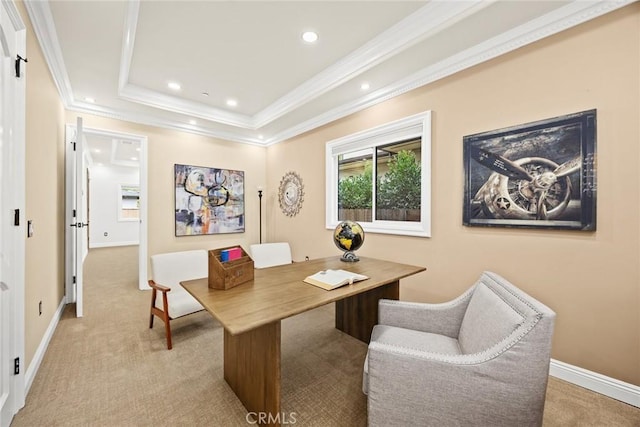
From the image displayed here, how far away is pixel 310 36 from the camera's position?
94.7 inches

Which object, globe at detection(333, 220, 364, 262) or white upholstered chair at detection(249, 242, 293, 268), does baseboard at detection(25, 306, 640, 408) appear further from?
white upholstered chair at detection(249, 242, 293, 268)

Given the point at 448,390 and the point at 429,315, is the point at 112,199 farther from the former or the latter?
the point at 448,390

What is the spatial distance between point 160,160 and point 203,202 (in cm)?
92

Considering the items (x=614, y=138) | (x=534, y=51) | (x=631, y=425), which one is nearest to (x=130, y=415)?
(x=631, y=425)

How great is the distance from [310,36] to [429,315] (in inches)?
100

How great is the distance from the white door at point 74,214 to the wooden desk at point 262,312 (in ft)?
7.52

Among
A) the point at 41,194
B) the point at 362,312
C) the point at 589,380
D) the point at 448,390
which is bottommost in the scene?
the point at 589,380

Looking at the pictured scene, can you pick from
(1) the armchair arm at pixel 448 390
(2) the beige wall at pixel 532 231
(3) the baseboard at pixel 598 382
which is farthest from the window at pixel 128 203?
(3) the baseboard at pixel 598 382

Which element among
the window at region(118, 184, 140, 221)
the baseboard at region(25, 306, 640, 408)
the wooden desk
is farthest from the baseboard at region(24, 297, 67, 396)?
the window at region(118, 184, 140, 221)

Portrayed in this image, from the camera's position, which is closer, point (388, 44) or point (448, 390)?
point (448, 390)

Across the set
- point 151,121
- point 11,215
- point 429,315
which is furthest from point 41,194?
point 429,315

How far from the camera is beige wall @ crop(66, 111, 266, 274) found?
404 centimetres

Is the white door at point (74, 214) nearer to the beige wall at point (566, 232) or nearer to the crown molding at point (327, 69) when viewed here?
the crown molding at point (327, 69)

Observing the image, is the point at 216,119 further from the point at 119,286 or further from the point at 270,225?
the point at 119,286
